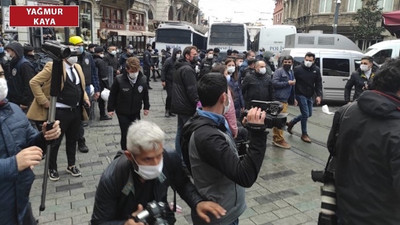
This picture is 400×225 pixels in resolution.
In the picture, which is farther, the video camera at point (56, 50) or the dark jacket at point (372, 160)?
the video camera at point (56, 50)

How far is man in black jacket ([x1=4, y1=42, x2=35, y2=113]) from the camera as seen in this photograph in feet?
17.3

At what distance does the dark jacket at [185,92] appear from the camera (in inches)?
200

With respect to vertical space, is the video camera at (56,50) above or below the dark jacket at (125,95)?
above

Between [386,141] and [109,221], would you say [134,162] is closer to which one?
[109,221]

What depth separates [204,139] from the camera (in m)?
1.97

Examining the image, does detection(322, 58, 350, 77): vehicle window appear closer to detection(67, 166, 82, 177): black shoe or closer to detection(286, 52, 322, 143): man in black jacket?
detection(286, 52, 322, 143): man in black jacket

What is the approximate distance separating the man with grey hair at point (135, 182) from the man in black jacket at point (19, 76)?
162 inches

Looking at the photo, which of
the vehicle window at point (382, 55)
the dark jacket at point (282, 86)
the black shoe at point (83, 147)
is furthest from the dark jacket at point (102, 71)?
the vehicle window at point (382, 55)

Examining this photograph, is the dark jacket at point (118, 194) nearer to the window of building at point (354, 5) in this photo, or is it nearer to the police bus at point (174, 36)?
the police bus at point (174, 36)

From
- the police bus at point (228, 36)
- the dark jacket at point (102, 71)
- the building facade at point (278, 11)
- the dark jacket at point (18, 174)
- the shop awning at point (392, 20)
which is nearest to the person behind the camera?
the dark jacket at point (18, 174)

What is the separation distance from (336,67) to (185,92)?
26.6ft

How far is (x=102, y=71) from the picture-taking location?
8266 millimetres

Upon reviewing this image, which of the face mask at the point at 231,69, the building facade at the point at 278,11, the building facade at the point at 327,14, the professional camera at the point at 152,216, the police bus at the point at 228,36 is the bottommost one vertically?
the professional camera at the point at 152,216

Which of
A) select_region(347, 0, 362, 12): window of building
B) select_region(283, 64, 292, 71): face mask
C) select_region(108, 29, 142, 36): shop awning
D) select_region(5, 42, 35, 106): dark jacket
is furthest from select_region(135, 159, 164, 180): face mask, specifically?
select_region(347, 0, 362, 12): window of building
